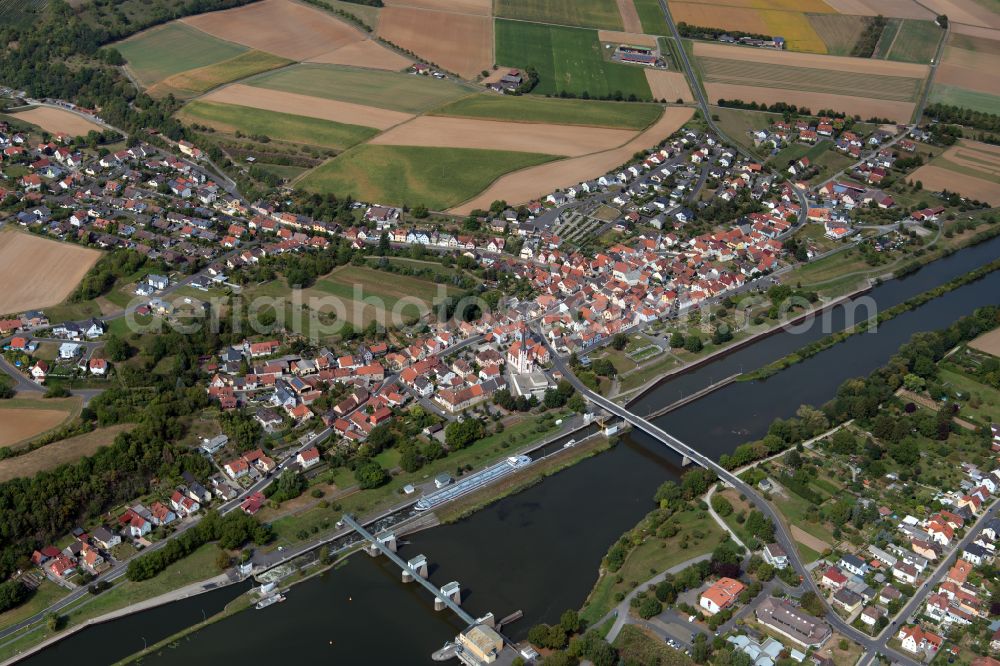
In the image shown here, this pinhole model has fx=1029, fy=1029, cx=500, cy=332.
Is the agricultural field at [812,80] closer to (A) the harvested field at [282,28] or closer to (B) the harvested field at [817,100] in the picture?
(B) the harvested field at [817,100]

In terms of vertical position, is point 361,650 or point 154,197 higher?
point 154,197

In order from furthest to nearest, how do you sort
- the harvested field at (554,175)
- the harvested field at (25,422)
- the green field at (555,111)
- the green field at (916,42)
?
the green field at (916,42)
the green field at (555,111)
the harvested field at (554,175)
the harvested field at (25,422)

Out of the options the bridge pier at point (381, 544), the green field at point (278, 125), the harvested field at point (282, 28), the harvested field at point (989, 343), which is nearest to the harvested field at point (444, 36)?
the harvested field at point (282, 28)

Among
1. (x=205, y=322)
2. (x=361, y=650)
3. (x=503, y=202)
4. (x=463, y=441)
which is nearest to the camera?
(x=361, y=650)

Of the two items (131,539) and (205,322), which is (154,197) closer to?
(205,322)

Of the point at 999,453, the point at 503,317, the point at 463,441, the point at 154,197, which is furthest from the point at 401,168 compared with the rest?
the point at 999,453

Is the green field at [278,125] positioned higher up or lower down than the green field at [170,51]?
lower down

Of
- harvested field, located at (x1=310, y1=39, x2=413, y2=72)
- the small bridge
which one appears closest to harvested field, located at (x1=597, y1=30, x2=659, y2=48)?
harvested field, located at (x1=310, y1=39, x2=413, y2=72)
